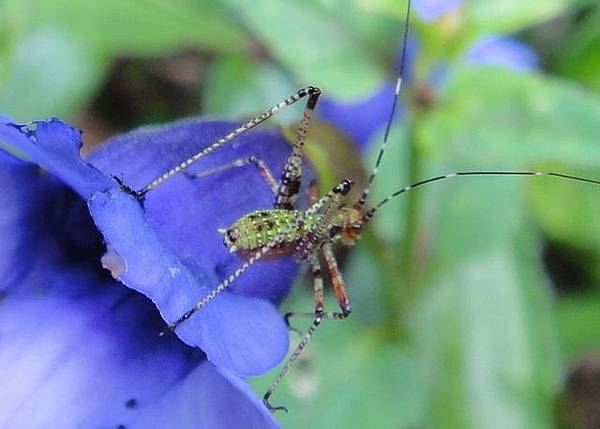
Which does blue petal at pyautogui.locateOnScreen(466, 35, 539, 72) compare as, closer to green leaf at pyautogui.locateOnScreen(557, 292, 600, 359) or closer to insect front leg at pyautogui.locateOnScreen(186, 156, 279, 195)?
green leaf at pyautogui.locateOnScreen(557, 292, 600, 359)

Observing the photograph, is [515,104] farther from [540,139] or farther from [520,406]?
[520,406]

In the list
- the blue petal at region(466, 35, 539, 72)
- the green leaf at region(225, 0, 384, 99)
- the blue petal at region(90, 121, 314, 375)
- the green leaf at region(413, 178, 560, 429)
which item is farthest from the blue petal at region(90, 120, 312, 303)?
the blue petal at region(466, 35, 539, 72)

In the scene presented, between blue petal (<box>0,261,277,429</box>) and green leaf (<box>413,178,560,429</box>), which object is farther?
green leaf (<box>413,178,560,429</box>)

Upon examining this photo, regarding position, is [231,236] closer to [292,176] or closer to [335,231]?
[292,176]

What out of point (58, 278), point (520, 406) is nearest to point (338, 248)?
point (520, 406)

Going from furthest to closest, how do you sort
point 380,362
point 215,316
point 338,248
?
point 338,248 < point 380,362 < point 215,316

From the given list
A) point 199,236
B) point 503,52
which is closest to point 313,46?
point 503,52
